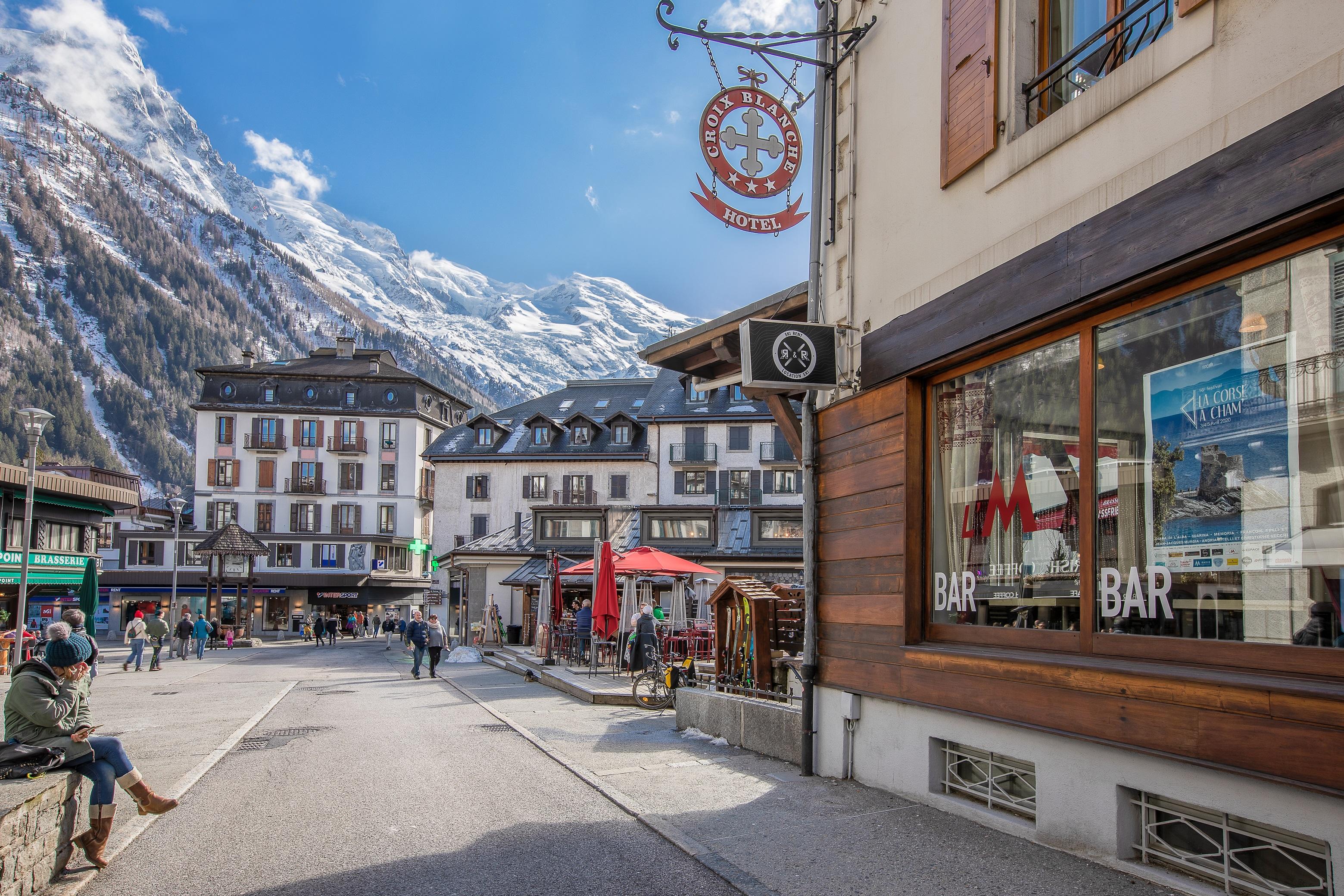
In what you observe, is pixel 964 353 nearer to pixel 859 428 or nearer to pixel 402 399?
pixel 859 428

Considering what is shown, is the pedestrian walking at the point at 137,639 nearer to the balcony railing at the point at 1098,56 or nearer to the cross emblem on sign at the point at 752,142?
the cross emblem on sign at the point at 752,142

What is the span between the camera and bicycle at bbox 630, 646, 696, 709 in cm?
1470

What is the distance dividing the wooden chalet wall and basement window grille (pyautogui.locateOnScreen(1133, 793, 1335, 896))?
344 mm

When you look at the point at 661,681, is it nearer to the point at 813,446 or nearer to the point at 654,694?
the point at 654,694

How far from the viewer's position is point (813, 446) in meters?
8.96

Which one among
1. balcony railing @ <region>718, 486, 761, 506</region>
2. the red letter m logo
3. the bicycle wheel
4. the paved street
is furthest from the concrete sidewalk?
balcony railing @ <region>718, 486, 761, 506</region>

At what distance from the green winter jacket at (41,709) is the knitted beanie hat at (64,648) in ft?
0.22

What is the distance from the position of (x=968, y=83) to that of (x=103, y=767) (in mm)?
7220

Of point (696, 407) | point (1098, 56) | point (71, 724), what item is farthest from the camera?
point (696, 407)

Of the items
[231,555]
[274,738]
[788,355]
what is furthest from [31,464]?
[231,555]

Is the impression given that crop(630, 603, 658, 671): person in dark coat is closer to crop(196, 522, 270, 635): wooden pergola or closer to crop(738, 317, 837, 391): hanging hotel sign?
crop(738, 317, 837, 391): hanging hotel sign

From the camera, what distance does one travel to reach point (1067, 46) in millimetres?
6711

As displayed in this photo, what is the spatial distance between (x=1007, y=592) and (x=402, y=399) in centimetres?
6398

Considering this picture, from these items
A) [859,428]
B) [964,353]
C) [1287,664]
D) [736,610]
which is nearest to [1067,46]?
[964,353]
